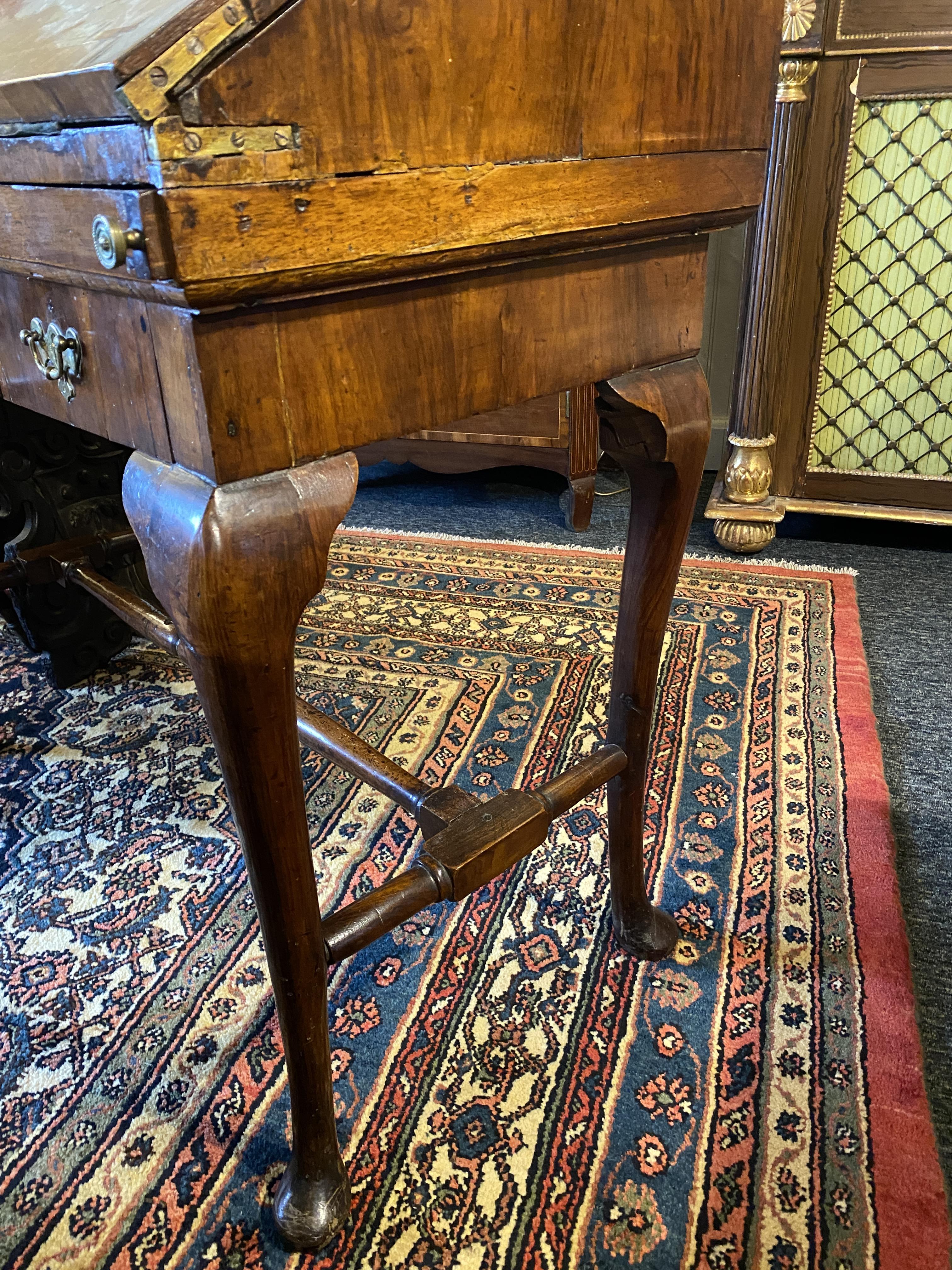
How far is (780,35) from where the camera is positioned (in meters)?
0.81

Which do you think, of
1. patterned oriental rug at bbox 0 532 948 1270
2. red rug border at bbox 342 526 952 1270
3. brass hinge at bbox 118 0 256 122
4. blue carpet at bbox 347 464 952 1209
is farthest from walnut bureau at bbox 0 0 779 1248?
blue carpet at bbox 347 464 952 1209

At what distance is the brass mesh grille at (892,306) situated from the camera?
1.96 meters

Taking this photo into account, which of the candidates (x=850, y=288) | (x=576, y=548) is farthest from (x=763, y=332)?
(x=576, y=548)

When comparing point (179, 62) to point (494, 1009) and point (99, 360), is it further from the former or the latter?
point (494, 1009)

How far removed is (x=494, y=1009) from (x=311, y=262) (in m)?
0.86

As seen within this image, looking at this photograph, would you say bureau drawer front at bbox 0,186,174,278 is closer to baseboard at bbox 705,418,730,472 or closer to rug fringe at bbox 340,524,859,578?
rug fringe at bbox 340,524,859,578

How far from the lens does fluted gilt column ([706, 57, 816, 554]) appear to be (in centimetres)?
199

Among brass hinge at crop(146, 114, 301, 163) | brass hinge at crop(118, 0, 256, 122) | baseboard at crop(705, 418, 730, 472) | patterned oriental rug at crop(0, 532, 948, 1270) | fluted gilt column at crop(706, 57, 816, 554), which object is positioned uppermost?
brass hinge at crop(118, 0, 256, 122)

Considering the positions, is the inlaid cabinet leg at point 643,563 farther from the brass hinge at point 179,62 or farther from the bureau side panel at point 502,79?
the brass hinge at point 179,62

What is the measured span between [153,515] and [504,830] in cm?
49

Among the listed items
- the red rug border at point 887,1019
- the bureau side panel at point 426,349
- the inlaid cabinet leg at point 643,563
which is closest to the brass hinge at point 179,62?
the bureau side panel at point 426,349

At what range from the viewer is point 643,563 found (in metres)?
0.99

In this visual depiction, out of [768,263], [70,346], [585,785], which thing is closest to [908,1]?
[768,263]

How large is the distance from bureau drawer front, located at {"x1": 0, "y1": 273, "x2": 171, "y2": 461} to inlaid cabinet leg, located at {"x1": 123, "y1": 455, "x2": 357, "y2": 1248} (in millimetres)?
32
